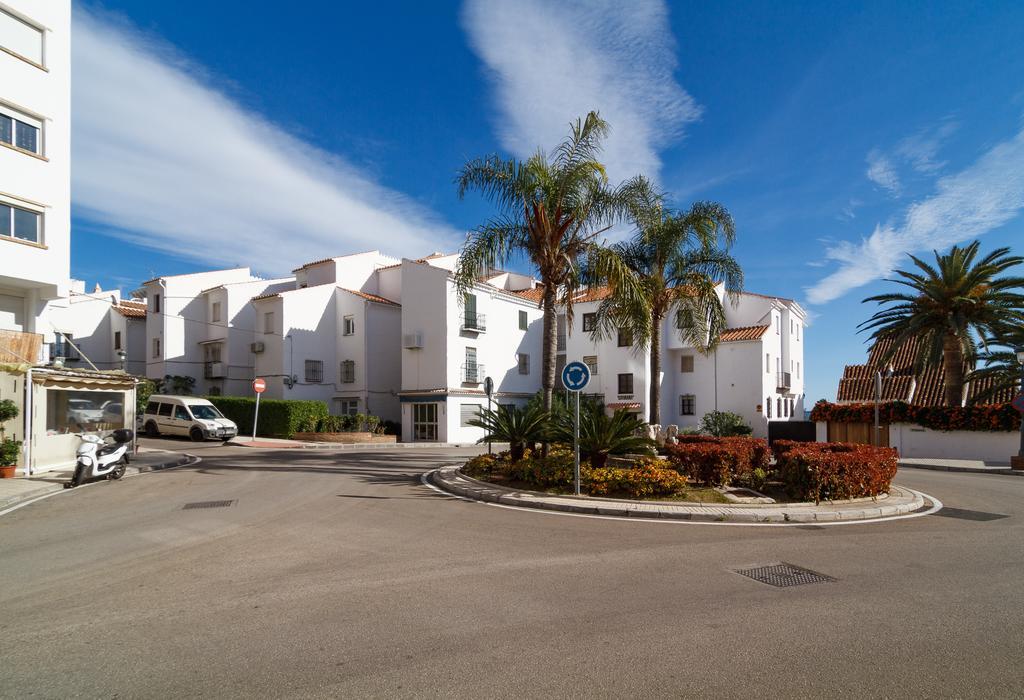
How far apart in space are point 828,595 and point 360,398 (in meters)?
33.7

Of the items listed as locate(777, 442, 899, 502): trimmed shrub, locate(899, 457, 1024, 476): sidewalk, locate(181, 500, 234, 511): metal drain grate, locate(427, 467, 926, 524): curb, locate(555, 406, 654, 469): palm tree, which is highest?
locate(555, 406, 654, 469): palm tree

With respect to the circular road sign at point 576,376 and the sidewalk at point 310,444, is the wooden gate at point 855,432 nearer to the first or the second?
the sidewalk at point 310,444

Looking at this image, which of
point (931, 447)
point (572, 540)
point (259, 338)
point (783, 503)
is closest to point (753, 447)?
point (783, 503)

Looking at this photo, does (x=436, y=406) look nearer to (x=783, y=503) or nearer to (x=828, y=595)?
(x=783, y=503)

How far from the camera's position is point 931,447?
26.6m

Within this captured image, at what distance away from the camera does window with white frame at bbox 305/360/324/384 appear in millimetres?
37156

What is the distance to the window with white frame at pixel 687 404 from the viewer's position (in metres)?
37.8

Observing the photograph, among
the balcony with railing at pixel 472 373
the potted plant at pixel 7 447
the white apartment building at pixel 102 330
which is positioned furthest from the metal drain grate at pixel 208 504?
the white apartment building at pixel 102 330

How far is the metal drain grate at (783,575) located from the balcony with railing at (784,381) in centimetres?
3408

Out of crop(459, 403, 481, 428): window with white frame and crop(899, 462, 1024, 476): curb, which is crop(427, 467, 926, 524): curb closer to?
crop(899, 462, 1024, 476): curb

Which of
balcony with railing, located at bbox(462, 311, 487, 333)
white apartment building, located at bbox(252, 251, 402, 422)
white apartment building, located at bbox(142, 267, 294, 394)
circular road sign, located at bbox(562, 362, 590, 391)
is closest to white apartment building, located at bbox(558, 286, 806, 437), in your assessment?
balcony with railing, located at bbox(462, 311, 487, 333)

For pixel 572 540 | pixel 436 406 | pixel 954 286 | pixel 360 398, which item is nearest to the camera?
pixel 572 540

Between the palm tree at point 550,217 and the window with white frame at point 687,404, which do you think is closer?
the palm tree at point 550,217

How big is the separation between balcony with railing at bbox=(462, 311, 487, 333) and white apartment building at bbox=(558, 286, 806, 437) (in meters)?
5.32
